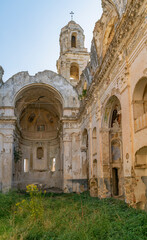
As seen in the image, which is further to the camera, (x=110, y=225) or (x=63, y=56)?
(x=63, y=56)

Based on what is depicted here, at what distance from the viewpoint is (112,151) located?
14.6m

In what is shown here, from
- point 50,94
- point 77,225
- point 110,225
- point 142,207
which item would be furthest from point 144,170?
point 50,94

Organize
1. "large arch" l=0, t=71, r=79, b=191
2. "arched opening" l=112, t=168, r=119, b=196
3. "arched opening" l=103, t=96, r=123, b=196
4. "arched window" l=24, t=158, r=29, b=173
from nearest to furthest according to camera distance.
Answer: "arched opening" l=103, t=96, r=123, b=196 → "arched opening" l=112, t=168, r=119, b=196 → "large arch" l=0, t=71, r=79, b=191 → "arched window" l=24, t=158, r=29, b=173

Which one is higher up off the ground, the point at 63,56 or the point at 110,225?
the point at 63,56

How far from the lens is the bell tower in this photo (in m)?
27.3

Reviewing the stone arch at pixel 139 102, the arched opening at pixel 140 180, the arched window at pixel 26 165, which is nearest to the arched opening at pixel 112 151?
the stone arch at pixel 139 102

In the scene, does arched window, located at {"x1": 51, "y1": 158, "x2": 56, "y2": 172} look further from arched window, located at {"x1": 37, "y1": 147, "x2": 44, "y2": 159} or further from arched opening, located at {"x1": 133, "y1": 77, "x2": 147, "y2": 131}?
arched opening, located at {"x1": 133, "y1": 77, "x2": 147, "y2": 131}

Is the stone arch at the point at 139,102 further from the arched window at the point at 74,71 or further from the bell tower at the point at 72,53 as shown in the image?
the arched window at the point at 74,71

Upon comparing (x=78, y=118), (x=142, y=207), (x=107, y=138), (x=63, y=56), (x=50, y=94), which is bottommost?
(x=142, y=207)

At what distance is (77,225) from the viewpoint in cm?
650

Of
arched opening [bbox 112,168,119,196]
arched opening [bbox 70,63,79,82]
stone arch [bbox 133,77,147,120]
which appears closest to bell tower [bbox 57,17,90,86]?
arched opening [bbox 70,63,79,82]

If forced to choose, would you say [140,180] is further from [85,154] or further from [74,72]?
[74,72]

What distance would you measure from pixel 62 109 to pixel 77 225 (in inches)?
657

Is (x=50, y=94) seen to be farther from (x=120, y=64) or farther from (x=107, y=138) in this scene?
(x=120, y=64)
